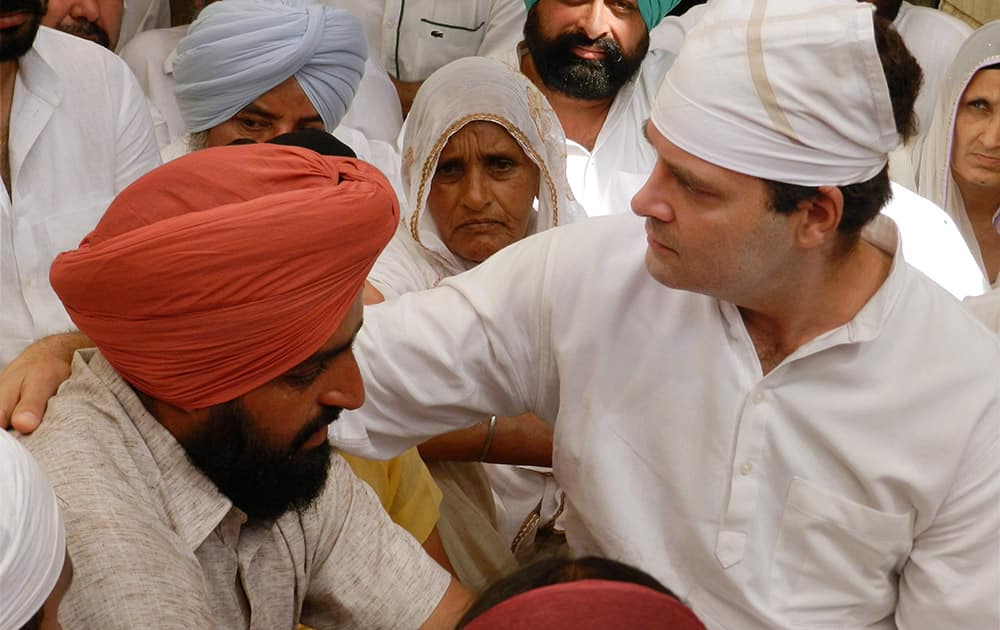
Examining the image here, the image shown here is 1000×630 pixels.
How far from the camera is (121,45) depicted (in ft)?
17.1

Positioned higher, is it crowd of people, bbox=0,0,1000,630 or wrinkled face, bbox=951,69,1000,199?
crowd of people, bbox=0,0,1000,630

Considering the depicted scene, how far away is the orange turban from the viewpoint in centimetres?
178

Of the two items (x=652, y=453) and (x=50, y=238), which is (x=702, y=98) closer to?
(x=652, y=453)

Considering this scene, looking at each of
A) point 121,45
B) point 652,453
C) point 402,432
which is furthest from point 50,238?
point 121,45

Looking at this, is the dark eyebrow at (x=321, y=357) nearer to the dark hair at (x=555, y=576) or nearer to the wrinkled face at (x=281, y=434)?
the wrinkled face at (x=281, y=434)

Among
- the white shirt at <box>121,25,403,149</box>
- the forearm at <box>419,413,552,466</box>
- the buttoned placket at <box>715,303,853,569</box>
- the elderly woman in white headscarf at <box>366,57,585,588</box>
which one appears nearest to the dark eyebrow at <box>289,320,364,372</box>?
the buttoned placket at <box>715,303,853,569</box>

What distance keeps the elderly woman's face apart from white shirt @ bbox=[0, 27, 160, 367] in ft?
2.76

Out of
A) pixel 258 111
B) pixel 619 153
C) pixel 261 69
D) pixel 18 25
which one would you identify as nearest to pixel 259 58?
pixel 261 69

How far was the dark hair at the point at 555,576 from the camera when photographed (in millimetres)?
1646

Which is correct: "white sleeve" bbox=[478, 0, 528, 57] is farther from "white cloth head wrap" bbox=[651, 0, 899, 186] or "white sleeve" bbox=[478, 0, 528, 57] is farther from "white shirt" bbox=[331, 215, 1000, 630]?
"white cloth head wrap" bbox=[651, 0, 899, 186]

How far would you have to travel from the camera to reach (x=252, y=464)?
1.96 metres

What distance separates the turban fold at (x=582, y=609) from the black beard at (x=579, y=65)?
11.8 ft

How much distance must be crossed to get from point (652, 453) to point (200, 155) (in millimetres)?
1017

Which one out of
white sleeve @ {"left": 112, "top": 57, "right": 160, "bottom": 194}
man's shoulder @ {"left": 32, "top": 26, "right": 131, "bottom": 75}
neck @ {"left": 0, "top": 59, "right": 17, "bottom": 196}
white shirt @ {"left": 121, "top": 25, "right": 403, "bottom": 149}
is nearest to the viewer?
neck @ {"left": 0, "top": 59, "right": 17, "bottom": 196}
